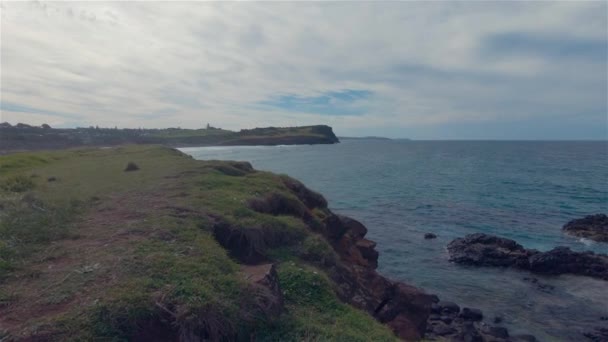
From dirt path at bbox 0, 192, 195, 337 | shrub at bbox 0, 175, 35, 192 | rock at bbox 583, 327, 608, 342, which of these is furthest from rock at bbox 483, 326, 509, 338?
shrub at bbox 0, 175, 35, 192

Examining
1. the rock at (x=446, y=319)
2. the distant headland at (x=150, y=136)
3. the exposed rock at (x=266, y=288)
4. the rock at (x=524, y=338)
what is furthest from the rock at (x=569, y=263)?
the distant headland at (x=150, y=136)

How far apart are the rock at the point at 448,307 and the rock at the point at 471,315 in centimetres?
30

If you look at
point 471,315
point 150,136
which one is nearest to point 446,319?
point 471,315

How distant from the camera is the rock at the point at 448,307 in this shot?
1602cm

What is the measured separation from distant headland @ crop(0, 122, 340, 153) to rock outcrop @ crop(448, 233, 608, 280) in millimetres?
51637

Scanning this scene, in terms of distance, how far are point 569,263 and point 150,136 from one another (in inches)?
3738

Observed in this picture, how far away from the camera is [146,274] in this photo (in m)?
7.57

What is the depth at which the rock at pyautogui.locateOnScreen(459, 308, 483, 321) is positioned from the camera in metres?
15.6

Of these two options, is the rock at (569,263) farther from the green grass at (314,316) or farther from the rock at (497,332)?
the green grass at (314,316)

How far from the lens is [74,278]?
24.5 ft

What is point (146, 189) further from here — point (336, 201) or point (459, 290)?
point (336, 201)

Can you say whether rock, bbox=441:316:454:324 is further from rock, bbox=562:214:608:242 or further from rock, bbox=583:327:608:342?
rock, bbox=562:214:608:242

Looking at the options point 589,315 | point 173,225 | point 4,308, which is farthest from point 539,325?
point 4,308

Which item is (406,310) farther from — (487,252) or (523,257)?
(523,257)
